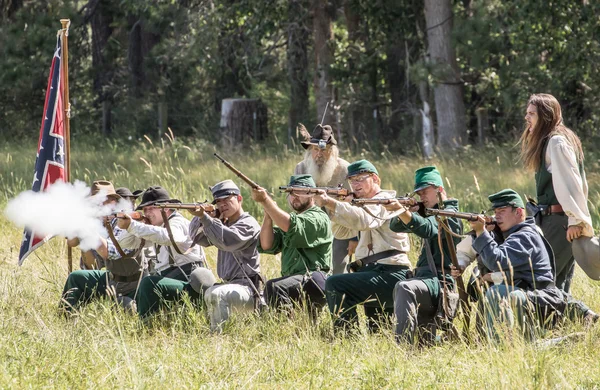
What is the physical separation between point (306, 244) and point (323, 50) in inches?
530

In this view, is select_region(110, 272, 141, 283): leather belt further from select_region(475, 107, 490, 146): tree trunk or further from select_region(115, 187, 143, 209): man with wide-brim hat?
select_region(475, 107, 490, 146): tree trunk

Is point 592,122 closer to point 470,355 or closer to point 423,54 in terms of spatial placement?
point 423,54

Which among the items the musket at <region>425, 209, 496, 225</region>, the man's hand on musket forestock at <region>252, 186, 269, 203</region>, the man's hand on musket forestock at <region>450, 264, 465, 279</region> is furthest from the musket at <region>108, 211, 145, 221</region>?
the man's hand on musket forestock at <region>450, 264, 465, 279</region>

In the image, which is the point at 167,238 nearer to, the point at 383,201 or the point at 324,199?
the point at 324,199

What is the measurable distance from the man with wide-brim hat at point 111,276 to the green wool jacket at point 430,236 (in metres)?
2.30

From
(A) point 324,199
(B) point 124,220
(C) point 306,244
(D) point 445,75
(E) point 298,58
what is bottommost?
(C) point 306,244

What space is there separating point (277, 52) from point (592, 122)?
956 cm

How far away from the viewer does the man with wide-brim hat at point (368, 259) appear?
701 cm

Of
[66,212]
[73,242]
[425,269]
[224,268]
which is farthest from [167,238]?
[425,269]

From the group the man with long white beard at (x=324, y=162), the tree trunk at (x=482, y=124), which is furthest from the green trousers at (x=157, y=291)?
the tree trunk at (x=482, y=124)

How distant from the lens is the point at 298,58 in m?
23.0

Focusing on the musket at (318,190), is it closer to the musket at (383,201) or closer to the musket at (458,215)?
the musket at (383,201)

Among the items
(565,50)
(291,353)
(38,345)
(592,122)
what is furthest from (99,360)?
(592,122)

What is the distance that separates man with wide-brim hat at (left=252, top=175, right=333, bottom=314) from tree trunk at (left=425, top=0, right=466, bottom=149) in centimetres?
1097
